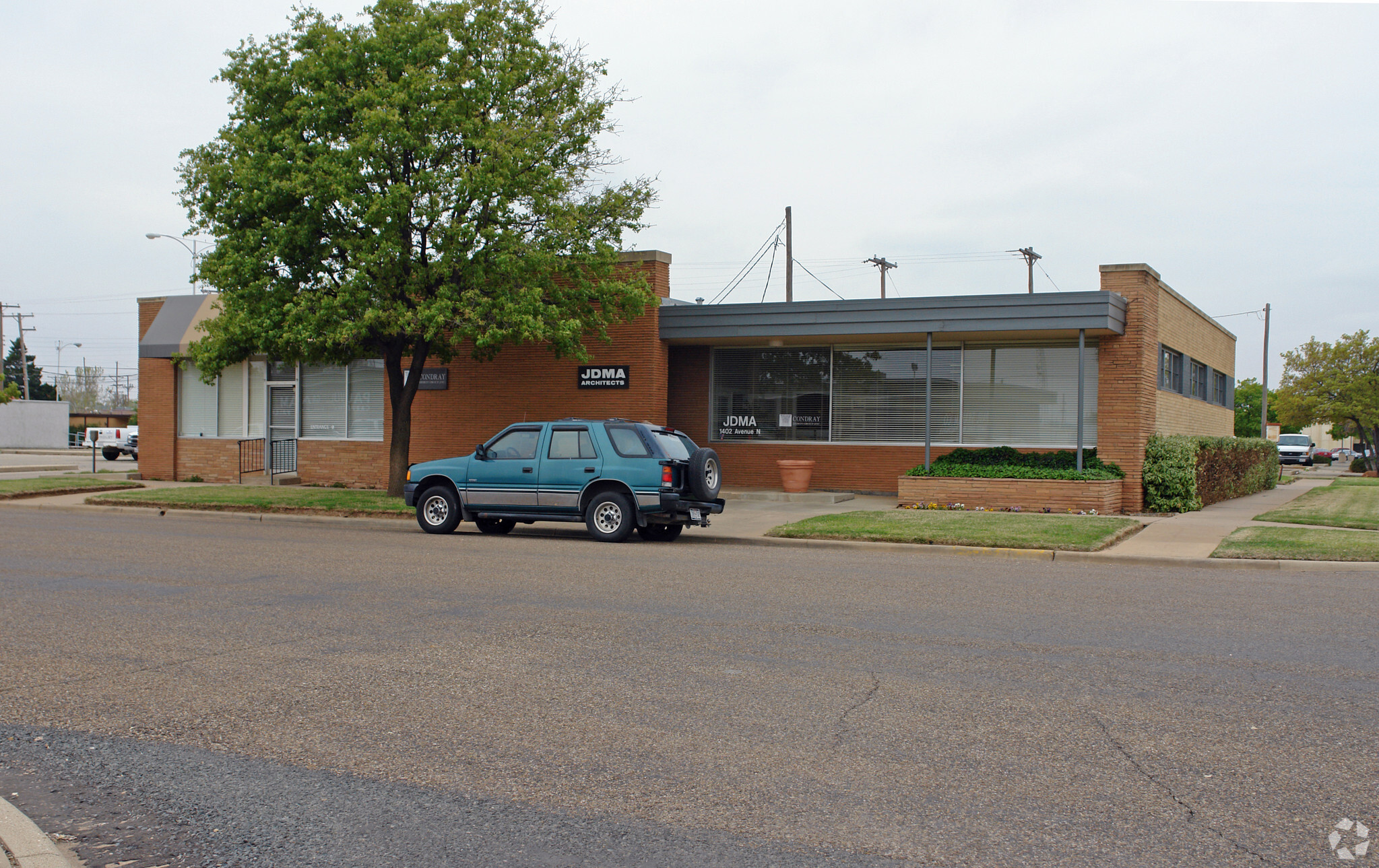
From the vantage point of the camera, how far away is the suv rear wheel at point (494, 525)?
645 inches

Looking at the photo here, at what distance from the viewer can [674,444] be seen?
1551cm

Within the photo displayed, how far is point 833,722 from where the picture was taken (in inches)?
224

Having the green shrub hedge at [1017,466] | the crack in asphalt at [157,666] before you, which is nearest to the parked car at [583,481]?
the green shrub hedge at [1017,466]

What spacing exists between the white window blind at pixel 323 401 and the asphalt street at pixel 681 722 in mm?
14958

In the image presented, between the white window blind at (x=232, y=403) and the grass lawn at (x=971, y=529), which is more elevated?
the white window blind at (x=232, y=403)

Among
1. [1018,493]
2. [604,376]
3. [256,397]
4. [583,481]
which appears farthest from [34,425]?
[1018,493]

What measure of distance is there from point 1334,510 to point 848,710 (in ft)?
61.0

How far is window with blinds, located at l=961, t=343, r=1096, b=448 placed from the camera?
68.5 feet

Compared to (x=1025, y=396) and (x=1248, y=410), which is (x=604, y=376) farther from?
(x=1248, y=410)

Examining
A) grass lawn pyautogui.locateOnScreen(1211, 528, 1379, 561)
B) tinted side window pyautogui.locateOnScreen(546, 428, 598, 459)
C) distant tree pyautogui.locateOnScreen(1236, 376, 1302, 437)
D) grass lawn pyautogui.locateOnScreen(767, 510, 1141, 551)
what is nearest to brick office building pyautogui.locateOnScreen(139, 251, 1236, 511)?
grass lawn pyautogui.locateOnScreen(767, 510, 1141, 551)

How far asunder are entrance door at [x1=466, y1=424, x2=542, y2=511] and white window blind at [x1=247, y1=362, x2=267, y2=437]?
498 inches

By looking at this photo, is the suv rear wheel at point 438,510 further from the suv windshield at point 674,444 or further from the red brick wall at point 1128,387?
the red brick wall at point 1128,387

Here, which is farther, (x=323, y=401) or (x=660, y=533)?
(x=323, y=401)

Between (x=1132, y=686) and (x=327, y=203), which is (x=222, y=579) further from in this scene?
(x=327, y=203)
